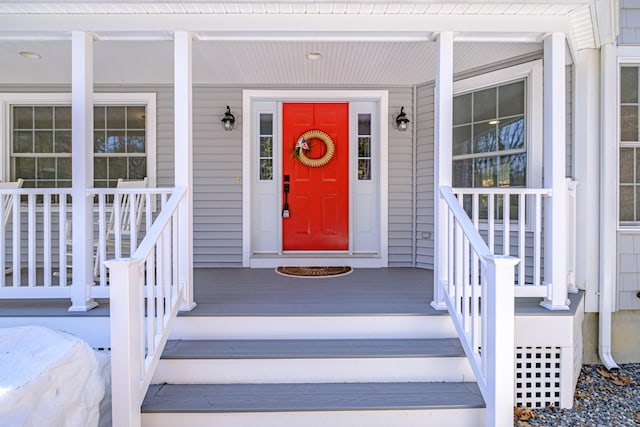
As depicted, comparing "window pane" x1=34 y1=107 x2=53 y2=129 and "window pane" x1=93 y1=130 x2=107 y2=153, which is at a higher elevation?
"window pane" x1=34 y1=107 x2=53 y2=129

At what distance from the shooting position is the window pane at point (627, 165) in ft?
11.4

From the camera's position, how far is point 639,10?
3.42 meters

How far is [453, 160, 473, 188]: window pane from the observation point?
→ 4.13 metres

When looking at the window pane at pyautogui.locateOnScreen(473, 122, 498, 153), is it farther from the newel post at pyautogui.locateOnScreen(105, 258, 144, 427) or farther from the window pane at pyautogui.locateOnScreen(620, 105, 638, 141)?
the newel post at pyautogui.locateOnScreen(105, 258, 144, 427)

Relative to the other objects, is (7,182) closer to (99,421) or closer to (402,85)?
(99,421)

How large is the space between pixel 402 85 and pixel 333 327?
126 inches

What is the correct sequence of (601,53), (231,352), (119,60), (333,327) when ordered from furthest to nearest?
(119,60) → (601,53) → (333,327) → (231,352)

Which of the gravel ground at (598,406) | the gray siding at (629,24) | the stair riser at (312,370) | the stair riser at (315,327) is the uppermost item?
the gray siding at (629,24)

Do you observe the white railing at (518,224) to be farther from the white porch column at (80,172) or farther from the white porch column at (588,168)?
the white porch column at (80,172)

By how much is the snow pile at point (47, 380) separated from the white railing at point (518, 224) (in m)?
2.39

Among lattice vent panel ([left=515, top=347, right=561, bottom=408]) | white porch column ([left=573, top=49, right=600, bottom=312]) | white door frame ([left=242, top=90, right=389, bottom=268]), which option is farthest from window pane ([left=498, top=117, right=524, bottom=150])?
lattice vent panel ([left=515, top=347, right=561, bottom=408])

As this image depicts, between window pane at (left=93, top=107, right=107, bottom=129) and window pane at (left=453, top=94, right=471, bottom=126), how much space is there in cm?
428

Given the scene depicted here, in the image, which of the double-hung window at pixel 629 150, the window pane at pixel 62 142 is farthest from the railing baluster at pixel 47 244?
the double-hung window at pixel 629 150

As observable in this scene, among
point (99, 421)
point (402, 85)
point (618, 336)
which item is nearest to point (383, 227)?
point (402, 85)
